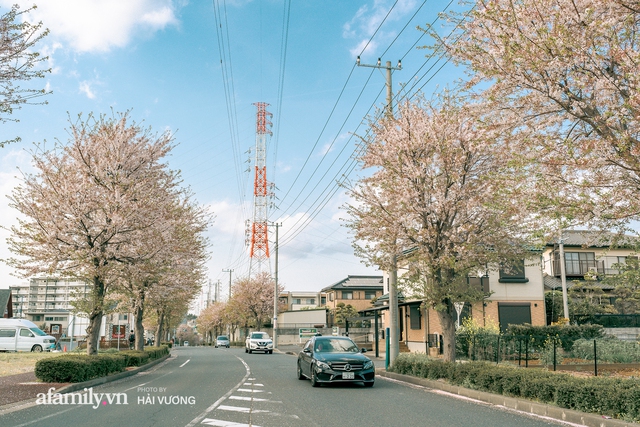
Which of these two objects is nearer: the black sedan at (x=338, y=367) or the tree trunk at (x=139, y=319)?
the black sedan at (x=338, y=367)

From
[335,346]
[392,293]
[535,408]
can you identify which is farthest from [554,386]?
[392,293]

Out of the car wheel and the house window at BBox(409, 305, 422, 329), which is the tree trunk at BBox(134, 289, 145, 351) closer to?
the car wheel

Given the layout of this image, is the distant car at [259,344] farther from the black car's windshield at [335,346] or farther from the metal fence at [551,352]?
the black car's windshield at [335,346]

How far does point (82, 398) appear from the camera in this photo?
42.1ft

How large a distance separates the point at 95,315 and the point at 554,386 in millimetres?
15907

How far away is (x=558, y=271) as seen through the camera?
136 feet

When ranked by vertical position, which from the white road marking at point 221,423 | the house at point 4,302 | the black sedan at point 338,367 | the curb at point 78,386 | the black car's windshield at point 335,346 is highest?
the house at point 4,302

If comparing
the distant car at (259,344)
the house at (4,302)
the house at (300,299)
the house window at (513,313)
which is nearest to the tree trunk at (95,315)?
the house window at (513,313)

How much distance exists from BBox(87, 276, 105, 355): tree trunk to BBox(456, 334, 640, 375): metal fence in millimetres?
15095

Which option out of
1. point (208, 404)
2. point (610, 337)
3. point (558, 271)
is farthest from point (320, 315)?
point (208, 404)

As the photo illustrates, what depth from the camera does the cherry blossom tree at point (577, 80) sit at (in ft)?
29.6

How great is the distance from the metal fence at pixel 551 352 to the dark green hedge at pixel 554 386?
7449 mm

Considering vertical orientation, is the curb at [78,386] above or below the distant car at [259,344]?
above

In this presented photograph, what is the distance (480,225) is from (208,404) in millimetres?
9809
